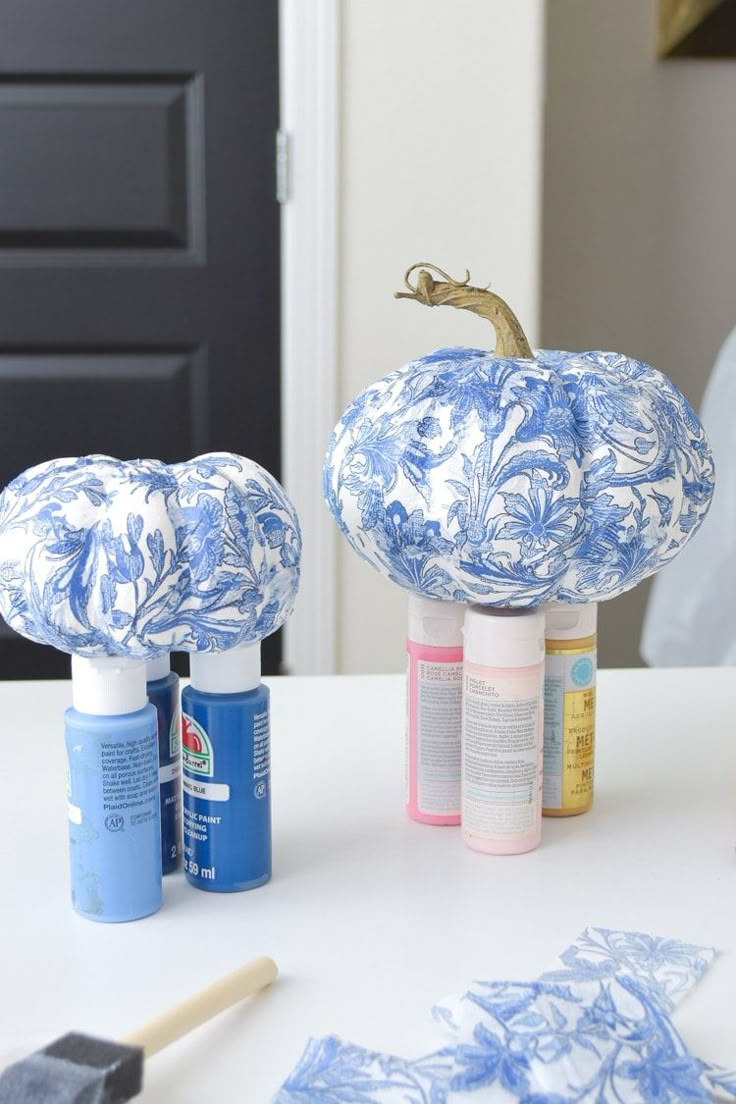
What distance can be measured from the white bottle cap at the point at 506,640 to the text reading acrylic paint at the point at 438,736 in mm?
49

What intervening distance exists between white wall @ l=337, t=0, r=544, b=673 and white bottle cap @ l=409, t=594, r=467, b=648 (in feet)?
4.71

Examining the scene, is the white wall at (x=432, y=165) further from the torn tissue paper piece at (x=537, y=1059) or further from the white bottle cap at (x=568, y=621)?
the torn tissue paper piece at (x=537, y=1059)

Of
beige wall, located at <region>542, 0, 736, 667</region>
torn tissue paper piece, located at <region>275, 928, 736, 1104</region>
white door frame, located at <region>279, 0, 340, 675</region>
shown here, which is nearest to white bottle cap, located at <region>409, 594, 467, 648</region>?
torn tissue paper piece, located at <region>275, 928, 736, 1104</region>

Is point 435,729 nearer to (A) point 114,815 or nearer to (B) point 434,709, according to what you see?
(B) point 434,709

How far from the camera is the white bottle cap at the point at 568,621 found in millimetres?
749

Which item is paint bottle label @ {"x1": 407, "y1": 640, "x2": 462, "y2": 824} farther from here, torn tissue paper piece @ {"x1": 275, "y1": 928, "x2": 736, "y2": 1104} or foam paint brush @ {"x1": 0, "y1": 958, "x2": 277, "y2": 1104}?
foam paint brush @ {"x1": 0, "y1": 958, "x2": 277, "y2": 1104}

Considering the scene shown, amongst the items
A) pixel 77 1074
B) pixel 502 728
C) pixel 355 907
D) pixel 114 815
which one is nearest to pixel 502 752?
pixel 502 728

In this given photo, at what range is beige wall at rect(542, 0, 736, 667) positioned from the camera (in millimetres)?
2283

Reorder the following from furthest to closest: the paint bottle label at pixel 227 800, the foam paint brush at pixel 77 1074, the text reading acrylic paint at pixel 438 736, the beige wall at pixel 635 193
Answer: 1. the beige wall at pixel 635 193
2. the text reading acrylic paint at pixel 438 736
3. the paint bottle label at pixel 227 800
4. the foam paint brush at pixel 77 1074

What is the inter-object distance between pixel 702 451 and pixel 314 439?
1.47 metres

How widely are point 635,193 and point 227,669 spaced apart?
1938 millimetres

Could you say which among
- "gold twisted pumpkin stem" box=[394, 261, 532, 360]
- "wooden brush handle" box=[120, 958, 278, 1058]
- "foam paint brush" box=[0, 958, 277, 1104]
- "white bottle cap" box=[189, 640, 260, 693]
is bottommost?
"wooden brush handle" box=[120, 958, 278, 1058]

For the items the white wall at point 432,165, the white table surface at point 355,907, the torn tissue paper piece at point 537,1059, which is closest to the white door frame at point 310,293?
the white wall at point 432,165

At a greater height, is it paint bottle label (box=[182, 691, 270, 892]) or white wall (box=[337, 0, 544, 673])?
white wall (box=[337, 0, 544, 673])
